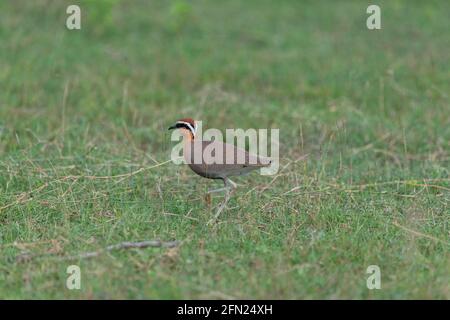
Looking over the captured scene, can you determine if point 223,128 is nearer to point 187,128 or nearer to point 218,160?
point 187,128

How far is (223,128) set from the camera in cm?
879

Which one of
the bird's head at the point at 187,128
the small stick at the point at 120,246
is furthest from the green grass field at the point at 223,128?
the bird's head at the point at 187,128

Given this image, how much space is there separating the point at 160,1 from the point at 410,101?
17.8 feet

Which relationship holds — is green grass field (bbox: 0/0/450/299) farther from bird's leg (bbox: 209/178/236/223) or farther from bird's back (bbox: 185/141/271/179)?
bird's back (bbox: 185/141/271/179)

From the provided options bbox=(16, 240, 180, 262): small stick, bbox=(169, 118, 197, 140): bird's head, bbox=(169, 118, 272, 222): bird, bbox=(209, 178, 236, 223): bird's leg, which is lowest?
bbox=(16, 240, 180, 262): small stick

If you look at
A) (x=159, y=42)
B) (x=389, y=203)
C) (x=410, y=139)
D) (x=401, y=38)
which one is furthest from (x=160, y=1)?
(x=389, y=203)

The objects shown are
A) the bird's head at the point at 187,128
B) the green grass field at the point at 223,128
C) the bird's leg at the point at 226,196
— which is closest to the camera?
the green grass field at the point at 223,128

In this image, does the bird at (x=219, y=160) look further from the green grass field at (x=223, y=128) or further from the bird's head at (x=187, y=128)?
the green grass field at (x=223, y=128)

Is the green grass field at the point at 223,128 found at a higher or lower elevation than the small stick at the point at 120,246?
higher

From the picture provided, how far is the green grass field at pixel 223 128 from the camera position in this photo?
5.25m

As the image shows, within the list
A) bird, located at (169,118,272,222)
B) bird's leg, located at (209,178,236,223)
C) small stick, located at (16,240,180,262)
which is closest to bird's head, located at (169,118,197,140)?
bird, located at (169,118,272,222)

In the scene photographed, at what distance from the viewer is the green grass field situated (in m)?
5.25
